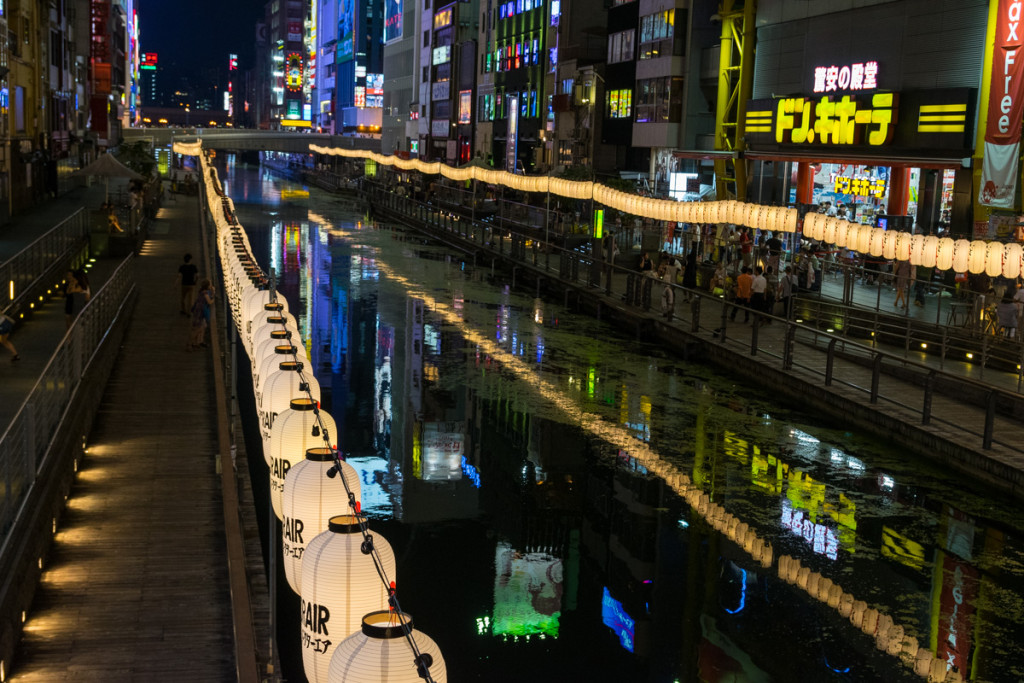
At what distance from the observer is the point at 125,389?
719 inches

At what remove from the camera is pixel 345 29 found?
150m

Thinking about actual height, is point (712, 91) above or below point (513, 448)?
above

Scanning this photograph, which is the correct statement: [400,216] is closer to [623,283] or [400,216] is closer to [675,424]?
[623,283]

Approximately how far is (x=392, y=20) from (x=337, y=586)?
123 metres

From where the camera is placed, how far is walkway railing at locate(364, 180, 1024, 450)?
19.0m

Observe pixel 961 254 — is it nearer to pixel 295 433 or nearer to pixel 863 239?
pixel 863 239

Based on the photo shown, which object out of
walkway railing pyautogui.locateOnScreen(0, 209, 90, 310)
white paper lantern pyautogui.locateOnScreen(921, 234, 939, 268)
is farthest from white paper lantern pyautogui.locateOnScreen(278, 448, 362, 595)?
white paper lantern pyautogui.locateOnScreen(921, 234, 939, 268)

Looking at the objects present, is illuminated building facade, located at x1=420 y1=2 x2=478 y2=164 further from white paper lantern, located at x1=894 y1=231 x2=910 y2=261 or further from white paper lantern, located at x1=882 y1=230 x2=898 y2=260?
white paper lantern, located at x1=894 y1=231 x2=910 y2=261

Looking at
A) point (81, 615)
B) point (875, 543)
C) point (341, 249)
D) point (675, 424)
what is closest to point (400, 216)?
point (341, 249)

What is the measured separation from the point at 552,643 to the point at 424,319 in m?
21.0

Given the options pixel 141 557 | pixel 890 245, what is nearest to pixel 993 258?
pixel 890 245

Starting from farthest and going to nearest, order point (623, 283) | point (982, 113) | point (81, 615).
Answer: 1. point (623, 283)
2. point (982, 113)
3. point (81, 615)

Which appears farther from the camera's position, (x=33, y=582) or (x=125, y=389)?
(x=125, y=389)

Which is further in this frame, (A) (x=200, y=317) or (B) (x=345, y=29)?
(B) (x=345, y=29)
